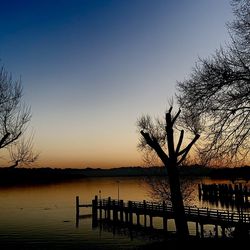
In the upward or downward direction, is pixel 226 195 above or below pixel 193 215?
below

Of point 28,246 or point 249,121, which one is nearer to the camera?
point 249,121

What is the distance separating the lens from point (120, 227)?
184 feet

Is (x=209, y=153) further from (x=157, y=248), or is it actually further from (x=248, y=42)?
(x=157, y=248)

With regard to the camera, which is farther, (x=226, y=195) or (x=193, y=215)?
(x=226, y=195)

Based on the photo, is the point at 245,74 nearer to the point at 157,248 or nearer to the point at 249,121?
the point at 249,121

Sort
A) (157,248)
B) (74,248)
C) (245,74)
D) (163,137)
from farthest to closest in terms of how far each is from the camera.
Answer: (74,248), (163,137), (157,248), (245,74)

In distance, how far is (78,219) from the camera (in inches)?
2628

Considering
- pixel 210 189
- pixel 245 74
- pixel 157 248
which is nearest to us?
pixel 245 74

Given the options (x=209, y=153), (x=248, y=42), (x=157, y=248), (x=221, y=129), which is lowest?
(x=157, y=248)

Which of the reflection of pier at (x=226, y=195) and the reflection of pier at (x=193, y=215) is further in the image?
the reflection of pier at (x=226, y=195)

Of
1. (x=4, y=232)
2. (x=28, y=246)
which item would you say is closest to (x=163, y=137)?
(x=28, y=246)

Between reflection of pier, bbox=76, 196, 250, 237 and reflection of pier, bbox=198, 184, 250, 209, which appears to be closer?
reflection of pier, bbox=76, 196, 250, 237

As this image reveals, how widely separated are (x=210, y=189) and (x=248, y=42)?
91076mm

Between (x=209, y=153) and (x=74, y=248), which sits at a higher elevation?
(x=209, y=153)
